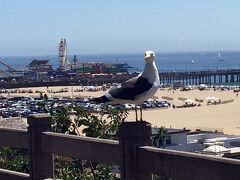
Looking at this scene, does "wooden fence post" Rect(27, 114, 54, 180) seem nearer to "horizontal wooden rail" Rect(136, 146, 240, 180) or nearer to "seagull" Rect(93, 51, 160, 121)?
"seagull" Rect(93, 51, 160, 121)

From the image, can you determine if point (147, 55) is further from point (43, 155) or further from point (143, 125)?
point (43, 155)

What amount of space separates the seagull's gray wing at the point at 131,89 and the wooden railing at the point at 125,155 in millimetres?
224

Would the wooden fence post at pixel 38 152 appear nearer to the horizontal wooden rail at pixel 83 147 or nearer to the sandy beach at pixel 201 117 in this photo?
the horizontal wooden rail at pixel 83 147

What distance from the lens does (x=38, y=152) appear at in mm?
5527

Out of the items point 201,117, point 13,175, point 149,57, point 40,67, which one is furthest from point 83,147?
point 40,67

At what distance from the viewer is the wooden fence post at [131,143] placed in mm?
4430

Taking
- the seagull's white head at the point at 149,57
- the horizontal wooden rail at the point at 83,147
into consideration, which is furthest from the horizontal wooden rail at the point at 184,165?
the seagull's white head at the point at 149,57

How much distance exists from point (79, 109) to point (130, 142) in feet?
15.6

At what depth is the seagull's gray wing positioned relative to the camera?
4.50 metres

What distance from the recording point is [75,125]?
28.8 feet

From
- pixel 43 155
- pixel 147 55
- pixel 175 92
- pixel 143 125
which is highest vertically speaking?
pixel 147 55

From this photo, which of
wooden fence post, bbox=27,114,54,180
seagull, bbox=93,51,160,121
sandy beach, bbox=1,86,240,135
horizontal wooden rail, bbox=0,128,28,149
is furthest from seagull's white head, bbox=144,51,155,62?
sandy beach, bbox=1,86,240,135

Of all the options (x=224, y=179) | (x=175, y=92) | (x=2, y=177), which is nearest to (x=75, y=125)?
(x=2, y=177)

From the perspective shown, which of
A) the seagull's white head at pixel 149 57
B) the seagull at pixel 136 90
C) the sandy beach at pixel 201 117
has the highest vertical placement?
the seagull's white head at pixel 149 57
